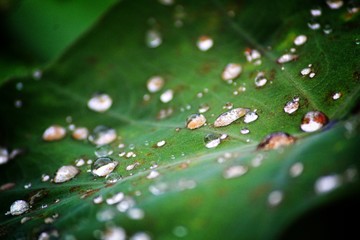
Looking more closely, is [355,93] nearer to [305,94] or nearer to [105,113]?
[305,94]

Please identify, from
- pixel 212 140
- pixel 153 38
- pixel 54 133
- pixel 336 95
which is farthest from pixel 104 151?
pixel 336 95

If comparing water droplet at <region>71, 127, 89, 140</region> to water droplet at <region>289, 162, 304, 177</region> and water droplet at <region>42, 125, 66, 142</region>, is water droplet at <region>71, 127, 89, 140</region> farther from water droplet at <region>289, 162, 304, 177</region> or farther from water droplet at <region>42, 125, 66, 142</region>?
water droplet at <region>289, 162, 304, 177</region>

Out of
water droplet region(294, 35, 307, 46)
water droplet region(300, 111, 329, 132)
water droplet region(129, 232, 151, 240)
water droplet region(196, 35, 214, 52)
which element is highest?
water droplet region(196, 35, 214, 52)

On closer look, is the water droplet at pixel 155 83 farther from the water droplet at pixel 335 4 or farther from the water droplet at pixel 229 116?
the water droplet at pixel 335 4

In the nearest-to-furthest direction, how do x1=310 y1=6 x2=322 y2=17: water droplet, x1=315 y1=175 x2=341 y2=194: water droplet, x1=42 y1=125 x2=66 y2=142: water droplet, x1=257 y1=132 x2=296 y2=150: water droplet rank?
x1=315 y1=175 x2=341 y2=194: water droplet
x1=257 y1=132 x2=296 y2=150: water droplet
x1=310 y1=6 x2=322 y2=17: water droplet
x1=42 y1=125 x2=66 y2=142: water droplet

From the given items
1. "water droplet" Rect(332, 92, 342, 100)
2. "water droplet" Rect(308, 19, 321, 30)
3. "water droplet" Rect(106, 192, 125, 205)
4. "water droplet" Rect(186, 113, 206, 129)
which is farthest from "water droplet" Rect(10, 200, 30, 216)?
"water droplet" Rect(308, 19, 321, 30)

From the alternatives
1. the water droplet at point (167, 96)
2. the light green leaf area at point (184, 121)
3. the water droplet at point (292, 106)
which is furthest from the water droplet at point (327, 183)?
the water droplet at point (167, 96)
